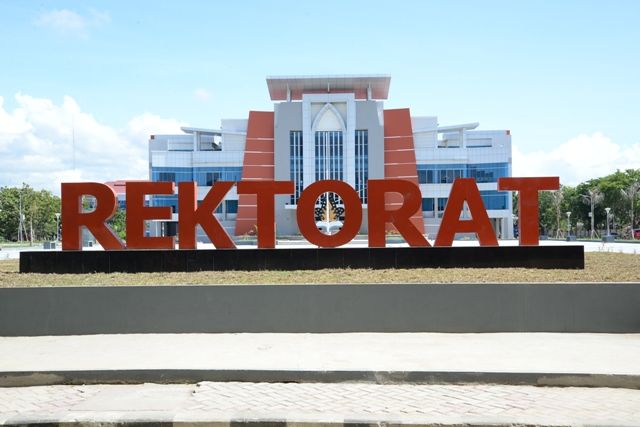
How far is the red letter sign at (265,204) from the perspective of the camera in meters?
17.9

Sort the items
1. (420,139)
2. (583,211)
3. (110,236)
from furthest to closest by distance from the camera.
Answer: (583,211)
(420,139)
(110,236)

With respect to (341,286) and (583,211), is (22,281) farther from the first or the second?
(583,211)

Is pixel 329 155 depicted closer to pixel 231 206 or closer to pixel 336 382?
pixel 231 206

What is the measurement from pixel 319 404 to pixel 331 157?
209 ft

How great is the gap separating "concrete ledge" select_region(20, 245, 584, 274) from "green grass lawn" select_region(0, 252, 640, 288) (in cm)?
53

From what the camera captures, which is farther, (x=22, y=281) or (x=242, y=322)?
(x=22, y=281)

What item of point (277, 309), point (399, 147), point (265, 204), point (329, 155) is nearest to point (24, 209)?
point (329, 155)

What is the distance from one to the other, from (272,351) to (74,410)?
3.86 metres

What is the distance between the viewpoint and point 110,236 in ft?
58.6

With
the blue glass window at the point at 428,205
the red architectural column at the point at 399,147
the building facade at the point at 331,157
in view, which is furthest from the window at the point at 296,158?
the blue glass window at the point at 428,205

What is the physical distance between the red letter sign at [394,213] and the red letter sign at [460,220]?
0.70 meters

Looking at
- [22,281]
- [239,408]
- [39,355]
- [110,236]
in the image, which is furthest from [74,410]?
[110,236]

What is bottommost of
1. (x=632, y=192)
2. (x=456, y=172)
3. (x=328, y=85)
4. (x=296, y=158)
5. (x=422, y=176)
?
(x=632, y=192)

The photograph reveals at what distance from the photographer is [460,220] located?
18.0 m
